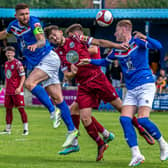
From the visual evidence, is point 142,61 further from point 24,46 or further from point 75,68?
point 24,46

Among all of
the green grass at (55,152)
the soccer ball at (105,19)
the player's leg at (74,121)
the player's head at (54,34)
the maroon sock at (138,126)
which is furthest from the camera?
the soccer ball at (105,19)

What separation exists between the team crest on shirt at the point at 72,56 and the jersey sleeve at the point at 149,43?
1.55 meters

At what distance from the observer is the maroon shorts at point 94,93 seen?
1026 centimetres

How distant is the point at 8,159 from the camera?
32.4 ft

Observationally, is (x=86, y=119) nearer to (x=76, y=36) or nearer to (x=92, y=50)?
(x=92, y=50)

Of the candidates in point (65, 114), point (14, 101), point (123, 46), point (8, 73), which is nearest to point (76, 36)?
point (65, 114)

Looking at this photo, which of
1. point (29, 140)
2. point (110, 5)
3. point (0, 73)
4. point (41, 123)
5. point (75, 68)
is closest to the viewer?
point (75, 68)

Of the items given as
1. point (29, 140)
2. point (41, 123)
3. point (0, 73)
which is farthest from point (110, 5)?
point (29, 140)

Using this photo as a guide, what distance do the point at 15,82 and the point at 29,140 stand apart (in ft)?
9.15

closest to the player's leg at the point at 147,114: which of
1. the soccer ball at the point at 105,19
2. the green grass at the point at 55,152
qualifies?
the green grass at the point at 55,152

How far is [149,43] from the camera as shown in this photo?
9039 millimetres

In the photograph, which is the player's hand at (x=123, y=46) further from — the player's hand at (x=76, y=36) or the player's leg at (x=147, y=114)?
the player's hand at (x=76, y=36)

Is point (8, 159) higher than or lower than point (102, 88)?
lower

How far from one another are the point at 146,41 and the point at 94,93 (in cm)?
176
